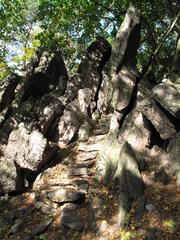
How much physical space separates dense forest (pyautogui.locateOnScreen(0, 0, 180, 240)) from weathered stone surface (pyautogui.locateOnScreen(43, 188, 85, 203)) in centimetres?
4

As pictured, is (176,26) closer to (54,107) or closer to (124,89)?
(124,89)

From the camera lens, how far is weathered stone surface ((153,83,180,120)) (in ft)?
41.7

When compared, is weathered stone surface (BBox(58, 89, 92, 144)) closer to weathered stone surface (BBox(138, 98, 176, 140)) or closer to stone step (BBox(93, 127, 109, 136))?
stone step (BBox(93, 127, 109, 136))

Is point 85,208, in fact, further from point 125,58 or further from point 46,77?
point 46,77

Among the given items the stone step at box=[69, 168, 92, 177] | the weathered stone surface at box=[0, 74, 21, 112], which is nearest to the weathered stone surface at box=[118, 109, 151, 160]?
the stone step at box=[69, 168, 92, 177]

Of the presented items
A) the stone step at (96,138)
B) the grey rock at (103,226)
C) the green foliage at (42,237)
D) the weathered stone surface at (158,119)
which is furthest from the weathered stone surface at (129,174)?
the stone step at (96,138)

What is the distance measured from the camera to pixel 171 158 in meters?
12.0

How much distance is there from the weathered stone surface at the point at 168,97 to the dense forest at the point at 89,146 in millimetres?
39

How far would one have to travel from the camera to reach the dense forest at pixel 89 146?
1095 centimetres

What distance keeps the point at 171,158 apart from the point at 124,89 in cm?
503

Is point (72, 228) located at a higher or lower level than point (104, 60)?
lower

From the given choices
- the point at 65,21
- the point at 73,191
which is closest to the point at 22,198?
the point at 73,191

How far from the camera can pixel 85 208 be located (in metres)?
11.9

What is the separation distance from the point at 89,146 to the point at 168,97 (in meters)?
4.76
